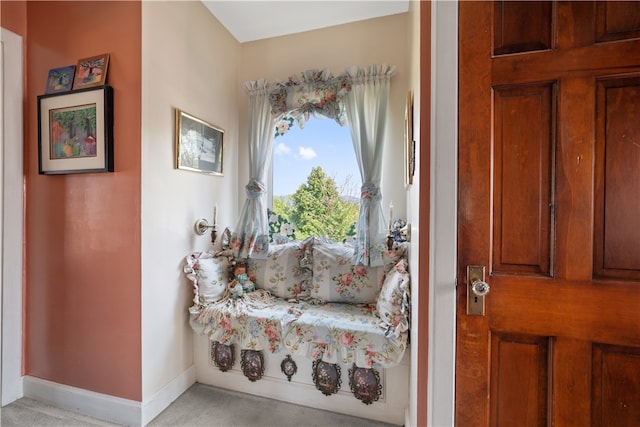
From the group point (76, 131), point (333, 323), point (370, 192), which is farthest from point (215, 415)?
point (76, 131)

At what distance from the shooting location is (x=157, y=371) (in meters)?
1.60

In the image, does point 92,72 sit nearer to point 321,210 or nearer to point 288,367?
point 321,210

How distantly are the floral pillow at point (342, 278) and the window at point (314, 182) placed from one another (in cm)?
30

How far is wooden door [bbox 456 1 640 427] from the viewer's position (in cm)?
80

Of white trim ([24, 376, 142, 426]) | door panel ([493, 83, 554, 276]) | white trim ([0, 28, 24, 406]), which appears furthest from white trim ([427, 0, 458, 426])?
white trim ([0, 28, 24, 406])

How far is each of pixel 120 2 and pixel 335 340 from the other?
7.39ft

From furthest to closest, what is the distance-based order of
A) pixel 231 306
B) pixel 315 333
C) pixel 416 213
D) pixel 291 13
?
pixel 291 13 < pixel 231 306 < pixel 315 333 < pixel 416 213

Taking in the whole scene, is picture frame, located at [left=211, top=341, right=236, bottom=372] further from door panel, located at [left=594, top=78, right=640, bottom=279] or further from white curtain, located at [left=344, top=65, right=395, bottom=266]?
door panel, located at [left=594, top=78, right=640, bottom=279]

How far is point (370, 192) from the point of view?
1909 millimetres

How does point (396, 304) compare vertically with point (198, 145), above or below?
below

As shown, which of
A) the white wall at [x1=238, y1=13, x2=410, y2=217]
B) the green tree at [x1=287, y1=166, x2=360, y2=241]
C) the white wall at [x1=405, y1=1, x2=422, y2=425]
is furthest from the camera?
the green tree at [x1=287, y1=166, x2=360, y2=241]

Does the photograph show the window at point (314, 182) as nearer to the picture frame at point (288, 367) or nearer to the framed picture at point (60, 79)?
the picture frame at point (288, 367)

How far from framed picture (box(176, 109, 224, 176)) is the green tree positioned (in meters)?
0.70

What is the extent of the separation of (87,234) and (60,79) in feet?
3.11
